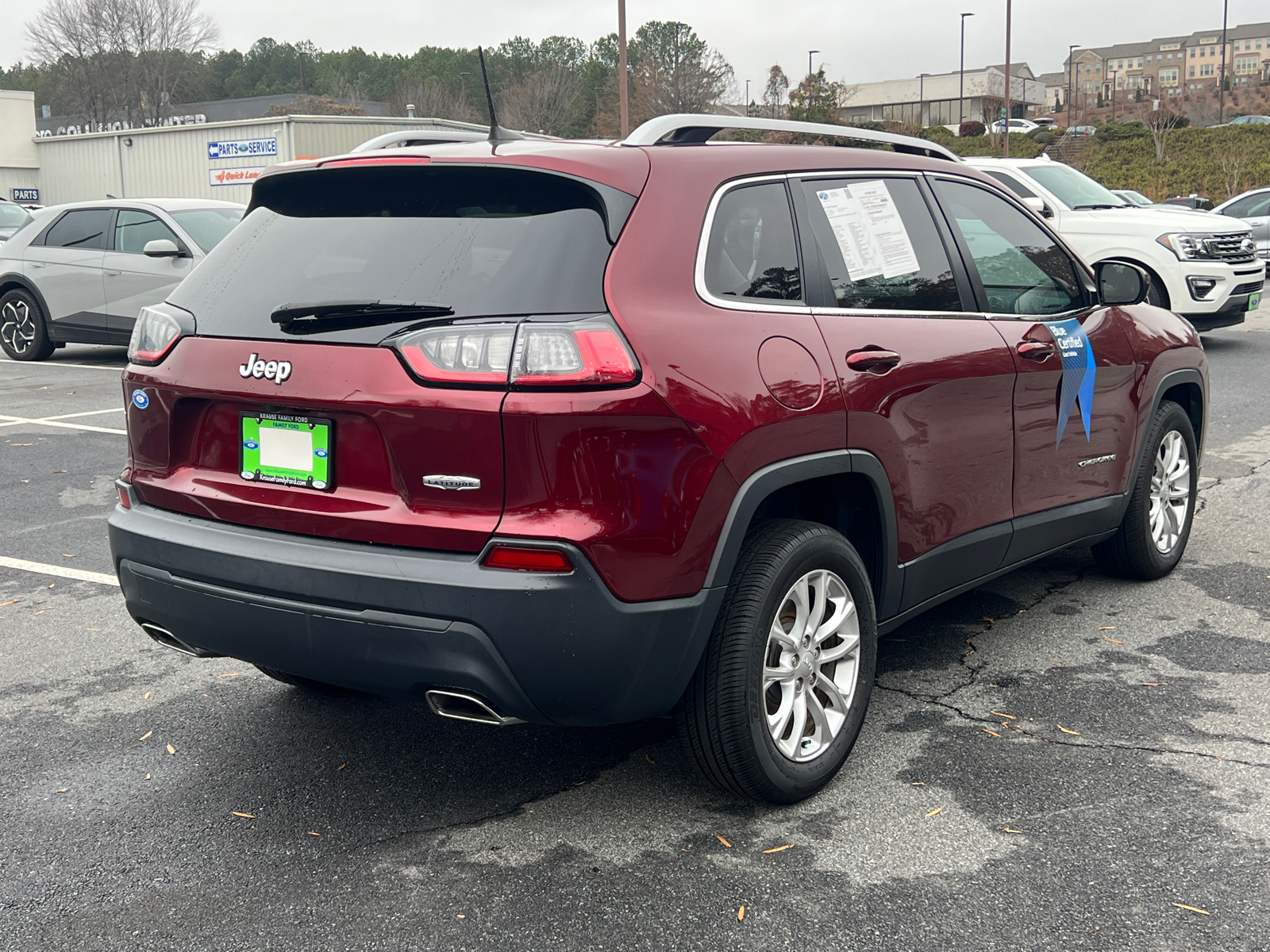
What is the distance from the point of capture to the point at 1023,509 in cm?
430

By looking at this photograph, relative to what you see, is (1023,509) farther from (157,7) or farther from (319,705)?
(157,7)

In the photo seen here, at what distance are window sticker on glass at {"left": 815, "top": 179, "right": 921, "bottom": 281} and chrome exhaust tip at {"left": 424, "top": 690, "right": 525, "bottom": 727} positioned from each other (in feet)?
5.27

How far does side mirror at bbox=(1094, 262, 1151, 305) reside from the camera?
188 inches

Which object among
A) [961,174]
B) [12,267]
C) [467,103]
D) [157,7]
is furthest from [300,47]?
[961,174]

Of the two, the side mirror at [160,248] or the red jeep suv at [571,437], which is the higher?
the side mirror at [160,248]

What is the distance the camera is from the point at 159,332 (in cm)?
335

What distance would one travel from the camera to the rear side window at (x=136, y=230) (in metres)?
12.6

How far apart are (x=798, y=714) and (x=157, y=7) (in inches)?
3093

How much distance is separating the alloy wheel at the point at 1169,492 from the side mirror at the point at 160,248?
9383 millimetres

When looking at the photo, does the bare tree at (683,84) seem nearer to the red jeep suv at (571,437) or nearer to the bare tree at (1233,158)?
the bare tree at (1233,158)

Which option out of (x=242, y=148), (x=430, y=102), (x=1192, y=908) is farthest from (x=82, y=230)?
(x=430, y=102)

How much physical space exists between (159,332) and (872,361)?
6.30 feet

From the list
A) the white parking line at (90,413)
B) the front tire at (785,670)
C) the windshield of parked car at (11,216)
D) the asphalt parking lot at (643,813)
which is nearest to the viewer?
the asphalt parking lot at (643,813)

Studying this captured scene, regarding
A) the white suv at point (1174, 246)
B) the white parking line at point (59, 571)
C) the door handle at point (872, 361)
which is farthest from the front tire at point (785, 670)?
the white suv at point (1174, 246)
